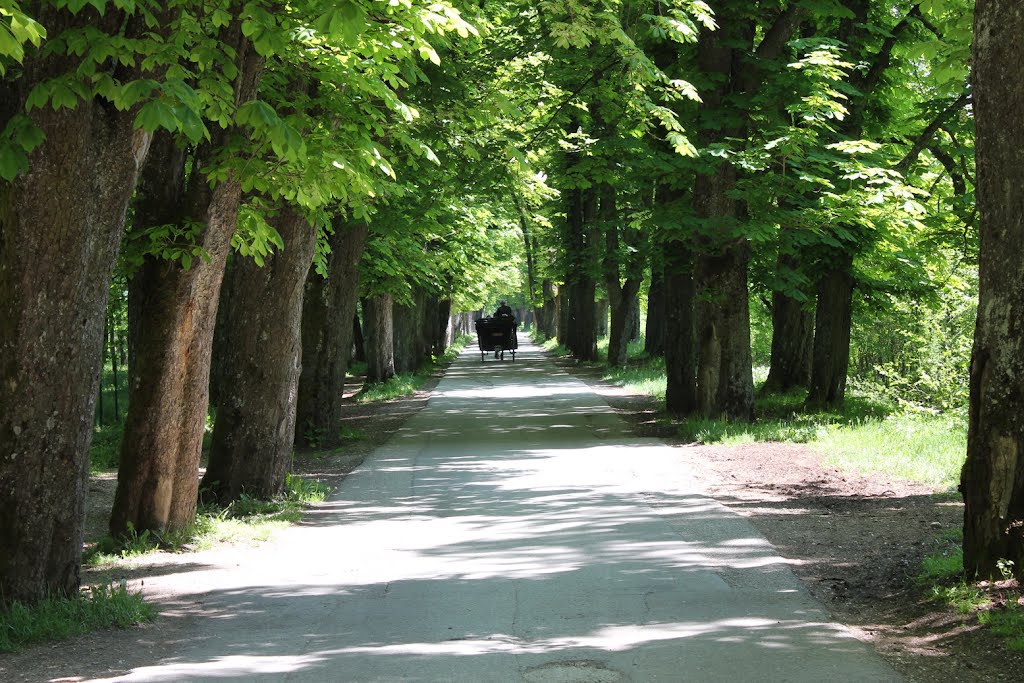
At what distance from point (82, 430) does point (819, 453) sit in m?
11.2

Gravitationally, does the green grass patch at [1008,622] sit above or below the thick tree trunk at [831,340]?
below

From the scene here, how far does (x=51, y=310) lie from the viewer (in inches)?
279

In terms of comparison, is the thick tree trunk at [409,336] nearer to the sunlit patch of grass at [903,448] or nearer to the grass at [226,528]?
the sunlit patch of grass at [903,448]

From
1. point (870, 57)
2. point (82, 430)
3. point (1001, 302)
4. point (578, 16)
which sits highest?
point (870, 57)

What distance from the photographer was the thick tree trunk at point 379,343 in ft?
105

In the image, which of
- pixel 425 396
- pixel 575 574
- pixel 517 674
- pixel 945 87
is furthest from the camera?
pixel 425 396

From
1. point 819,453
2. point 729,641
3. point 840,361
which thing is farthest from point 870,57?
point 729,641

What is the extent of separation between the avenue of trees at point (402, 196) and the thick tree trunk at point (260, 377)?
0.03 m

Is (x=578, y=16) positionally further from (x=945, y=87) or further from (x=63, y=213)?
(x=63, y=213)

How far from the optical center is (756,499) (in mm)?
12242

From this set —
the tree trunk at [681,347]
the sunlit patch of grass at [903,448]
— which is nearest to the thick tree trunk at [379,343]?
the tree trunk at [681,347]

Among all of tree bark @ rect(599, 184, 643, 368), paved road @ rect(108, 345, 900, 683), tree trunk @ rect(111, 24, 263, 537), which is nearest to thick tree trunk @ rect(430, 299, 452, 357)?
tree bark @ rect(599, 184, 643, 368)

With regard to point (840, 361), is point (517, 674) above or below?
below

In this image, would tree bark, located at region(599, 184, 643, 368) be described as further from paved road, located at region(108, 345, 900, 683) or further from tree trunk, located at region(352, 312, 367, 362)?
paved road, located at region(108, 345, 900, 683)
